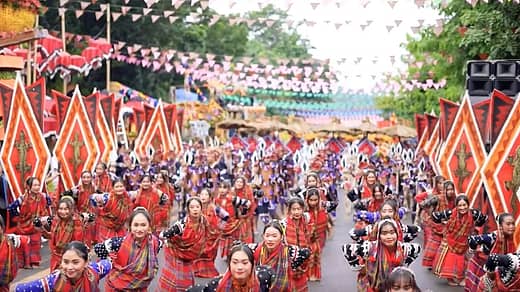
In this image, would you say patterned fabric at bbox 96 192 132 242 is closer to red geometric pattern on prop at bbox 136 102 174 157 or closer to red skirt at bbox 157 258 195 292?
red skirt at bbox 157 258 195 292

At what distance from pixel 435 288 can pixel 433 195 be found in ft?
6.91

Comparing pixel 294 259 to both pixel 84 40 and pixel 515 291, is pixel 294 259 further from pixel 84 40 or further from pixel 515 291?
pixel 84 40

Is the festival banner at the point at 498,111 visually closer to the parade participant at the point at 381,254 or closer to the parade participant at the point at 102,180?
the parade participant at the point at 381,254

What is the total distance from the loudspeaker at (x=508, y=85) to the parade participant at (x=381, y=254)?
8.09m

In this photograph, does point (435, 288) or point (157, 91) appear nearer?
point (435, 288)

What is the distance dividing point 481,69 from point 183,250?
838cm

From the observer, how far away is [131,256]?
759 cm

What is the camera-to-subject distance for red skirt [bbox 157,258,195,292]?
9.42 metres

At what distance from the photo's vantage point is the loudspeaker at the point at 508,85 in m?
14.9

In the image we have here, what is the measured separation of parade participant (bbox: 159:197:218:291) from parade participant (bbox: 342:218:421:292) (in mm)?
2401

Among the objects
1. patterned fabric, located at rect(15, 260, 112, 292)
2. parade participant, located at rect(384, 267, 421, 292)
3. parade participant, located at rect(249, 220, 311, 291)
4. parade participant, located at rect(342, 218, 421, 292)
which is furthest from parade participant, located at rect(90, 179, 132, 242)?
parade participant, located at rect(384, 267, 421, 292)

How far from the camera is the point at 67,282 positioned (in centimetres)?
620

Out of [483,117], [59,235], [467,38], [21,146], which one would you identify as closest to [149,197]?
[59,235]

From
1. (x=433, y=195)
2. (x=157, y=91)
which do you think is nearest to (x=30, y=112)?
(x=433, y=195)
